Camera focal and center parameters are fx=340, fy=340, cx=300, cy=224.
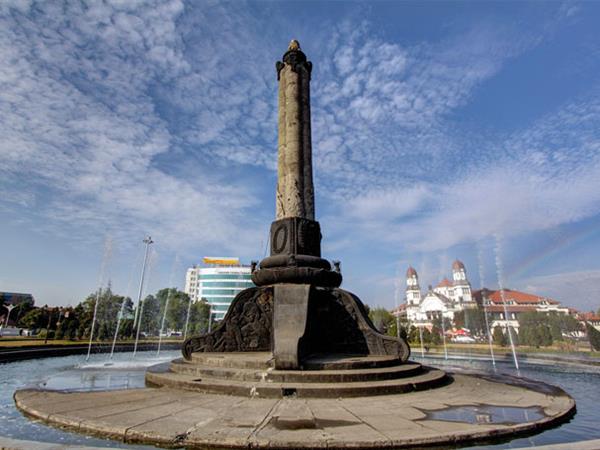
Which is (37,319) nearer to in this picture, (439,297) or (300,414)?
(300,414)

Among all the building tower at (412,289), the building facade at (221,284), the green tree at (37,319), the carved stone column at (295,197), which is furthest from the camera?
the building tower at (412,289)

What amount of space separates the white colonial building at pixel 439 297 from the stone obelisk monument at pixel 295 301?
75.1 metres

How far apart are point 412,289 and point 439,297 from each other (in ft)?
62.0

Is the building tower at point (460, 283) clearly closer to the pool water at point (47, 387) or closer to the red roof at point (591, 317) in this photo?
the red roof at point (591, 317)

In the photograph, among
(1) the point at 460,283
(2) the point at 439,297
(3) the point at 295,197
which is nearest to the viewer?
(3) the point at 295,197

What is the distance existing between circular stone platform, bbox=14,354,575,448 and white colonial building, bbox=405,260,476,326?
3069 inches

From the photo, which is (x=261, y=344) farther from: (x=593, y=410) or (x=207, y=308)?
(x=207, y=308)

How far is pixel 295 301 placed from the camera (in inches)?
329

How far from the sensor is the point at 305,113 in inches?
460

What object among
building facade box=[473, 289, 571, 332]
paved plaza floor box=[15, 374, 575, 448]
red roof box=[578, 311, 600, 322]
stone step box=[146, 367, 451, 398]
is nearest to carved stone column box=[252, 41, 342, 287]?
stone step box=[146, 367, 451, 398]

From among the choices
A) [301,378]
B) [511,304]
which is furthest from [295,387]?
[511,304]

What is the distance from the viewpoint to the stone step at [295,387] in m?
5.65

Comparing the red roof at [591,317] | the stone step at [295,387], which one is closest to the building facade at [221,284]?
the red roof at [591,317]

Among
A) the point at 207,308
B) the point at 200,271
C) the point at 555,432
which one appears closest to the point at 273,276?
the point at 555,432
